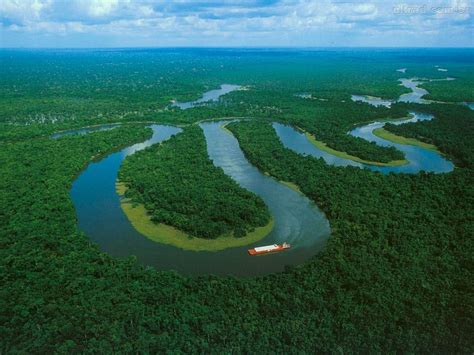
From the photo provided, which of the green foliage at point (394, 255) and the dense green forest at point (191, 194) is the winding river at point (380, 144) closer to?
the green foliage at point (394, 255)

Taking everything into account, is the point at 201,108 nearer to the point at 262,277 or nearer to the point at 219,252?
the point at 219,252

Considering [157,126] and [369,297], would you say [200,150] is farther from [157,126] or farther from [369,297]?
[369,297]

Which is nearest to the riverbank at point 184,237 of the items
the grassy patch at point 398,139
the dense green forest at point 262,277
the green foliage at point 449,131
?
the dense green forest at point 262,277

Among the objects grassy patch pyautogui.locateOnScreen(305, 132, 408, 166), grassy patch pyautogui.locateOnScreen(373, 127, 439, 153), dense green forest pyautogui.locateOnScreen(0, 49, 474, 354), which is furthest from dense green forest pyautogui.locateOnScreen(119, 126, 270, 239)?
grassy patch pyautogui.locateOnScreen(373, 127, 439, 153)

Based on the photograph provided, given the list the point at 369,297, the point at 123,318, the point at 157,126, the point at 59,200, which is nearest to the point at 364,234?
the point at 369,297

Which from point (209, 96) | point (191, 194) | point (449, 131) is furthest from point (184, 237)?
point (209, 96)

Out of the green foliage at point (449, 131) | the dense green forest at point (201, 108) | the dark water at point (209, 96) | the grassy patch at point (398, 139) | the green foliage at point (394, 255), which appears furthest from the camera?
the dark water at point (209, 96)
